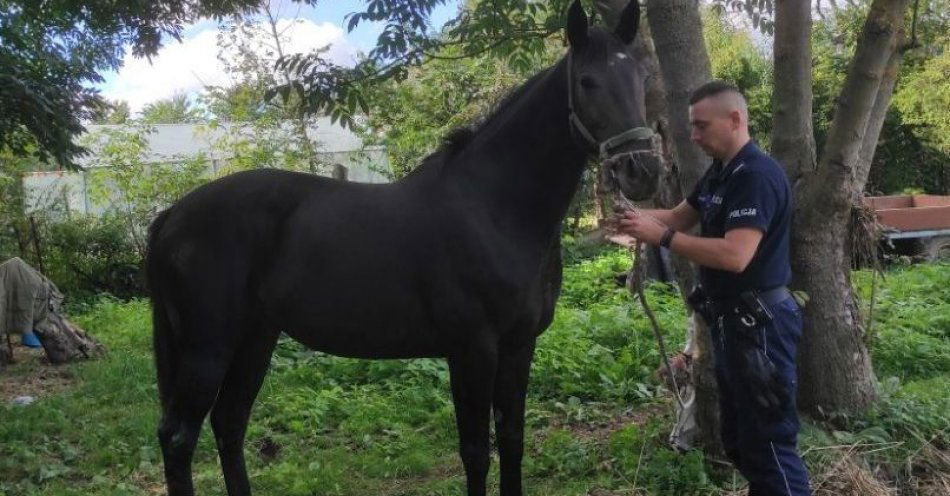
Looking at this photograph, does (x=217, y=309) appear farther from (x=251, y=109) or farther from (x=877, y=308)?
(x=251, y=109)

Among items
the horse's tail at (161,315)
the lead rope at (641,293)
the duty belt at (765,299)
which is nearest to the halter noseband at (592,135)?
the lead rope at (641,293)

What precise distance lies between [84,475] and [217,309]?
1909mm

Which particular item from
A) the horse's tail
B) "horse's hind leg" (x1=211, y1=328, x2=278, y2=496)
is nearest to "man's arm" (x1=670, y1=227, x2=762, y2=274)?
"horse's hind leg" (x1=211, y1=328, x2=278, y2=496)

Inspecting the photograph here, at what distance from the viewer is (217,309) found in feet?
10.7

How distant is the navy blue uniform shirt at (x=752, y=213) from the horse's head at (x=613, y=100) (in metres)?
0.27

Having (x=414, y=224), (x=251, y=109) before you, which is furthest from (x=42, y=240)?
(x=414, y=224)

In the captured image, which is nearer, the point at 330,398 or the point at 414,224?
the point at 414,224

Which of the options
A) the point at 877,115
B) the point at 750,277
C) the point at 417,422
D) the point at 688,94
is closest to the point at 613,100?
the point at 750,277

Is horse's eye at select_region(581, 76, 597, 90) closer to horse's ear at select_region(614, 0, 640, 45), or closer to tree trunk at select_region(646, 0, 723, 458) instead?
horse's ear at select_region(614, 0, 640, 45)

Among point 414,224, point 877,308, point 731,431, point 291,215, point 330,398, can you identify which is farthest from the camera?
point 877,308

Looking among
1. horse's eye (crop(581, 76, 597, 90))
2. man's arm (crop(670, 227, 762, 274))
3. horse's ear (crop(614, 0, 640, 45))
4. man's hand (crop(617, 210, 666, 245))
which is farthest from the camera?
horse's ear (crop(614, 0, 640, 45))

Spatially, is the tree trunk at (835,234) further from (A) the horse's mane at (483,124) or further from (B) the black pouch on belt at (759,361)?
(A) the horse's mane at (483,124)

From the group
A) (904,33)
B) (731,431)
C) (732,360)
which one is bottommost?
(731,431)

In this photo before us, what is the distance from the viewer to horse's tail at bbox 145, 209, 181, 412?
11.4 feet
